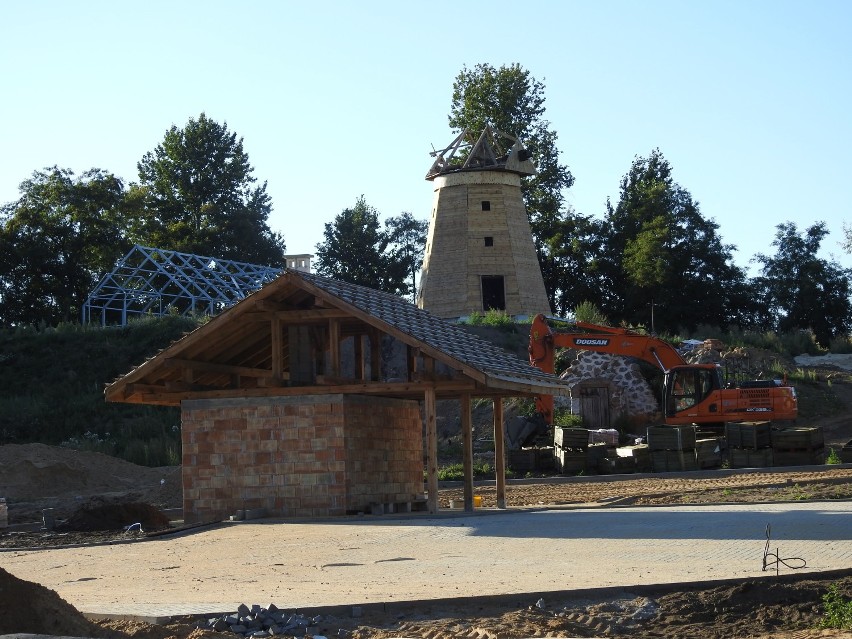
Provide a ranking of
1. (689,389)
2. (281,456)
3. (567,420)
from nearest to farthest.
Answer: (281,456) < (689,389) < (567,420)

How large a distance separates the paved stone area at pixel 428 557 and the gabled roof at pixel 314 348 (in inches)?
93.7

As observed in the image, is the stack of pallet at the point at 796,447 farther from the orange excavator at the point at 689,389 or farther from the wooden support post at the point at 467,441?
the wooden support post at the point at 467,441

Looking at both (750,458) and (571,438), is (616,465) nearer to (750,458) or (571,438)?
(571,438)

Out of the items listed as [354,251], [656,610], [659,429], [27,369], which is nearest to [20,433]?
[27,369]

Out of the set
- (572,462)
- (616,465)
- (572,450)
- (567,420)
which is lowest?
(616,465)

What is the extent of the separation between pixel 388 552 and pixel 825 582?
552 cm

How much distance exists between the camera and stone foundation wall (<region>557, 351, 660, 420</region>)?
43.6 meters

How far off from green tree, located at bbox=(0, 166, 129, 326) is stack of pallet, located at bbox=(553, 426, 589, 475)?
35.6 meters

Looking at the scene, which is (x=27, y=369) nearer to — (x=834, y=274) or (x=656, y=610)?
(x=834, y=274)

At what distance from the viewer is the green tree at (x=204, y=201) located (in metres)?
71.9

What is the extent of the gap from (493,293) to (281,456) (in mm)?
36283

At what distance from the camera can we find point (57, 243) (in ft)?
204

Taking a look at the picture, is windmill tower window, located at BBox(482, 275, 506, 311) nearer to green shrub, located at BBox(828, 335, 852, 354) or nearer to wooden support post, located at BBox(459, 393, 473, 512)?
green shrub, located at BBox(828, 335, 852, 354)

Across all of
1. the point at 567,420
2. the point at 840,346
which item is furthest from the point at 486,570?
the point at 840,346
